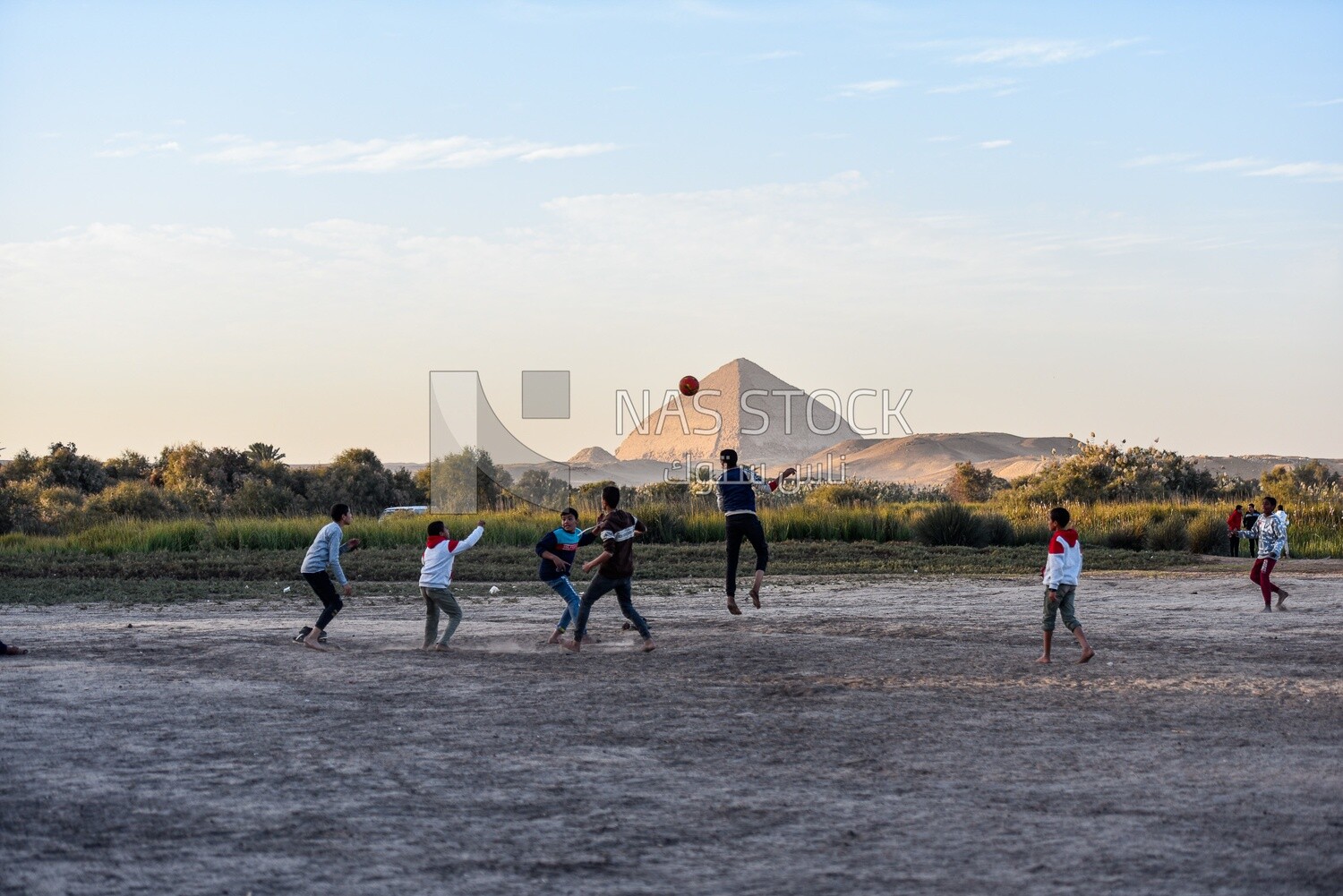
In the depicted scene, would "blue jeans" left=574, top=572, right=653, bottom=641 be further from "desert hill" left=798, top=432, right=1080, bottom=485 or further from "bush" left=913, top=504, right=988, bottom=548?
"desert hill" left=798, top=432, right=1080, bottom=485

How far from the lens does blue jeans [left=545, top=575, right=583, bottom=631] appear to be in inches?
595

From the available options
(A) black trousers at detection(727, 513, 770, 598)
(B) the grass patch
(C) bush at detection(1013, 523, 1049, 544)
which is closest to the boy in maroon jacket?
(A) black trousers at detection(727, 513, 770, 598)

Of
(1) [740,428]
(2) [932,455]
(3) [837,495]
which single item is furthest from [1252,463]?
(3) [837,495]

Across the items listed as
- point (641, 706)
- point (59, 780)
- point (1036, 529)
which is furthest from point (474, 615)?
point (1036, 529)

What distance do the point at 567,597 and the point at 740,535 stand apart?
241 centimetres

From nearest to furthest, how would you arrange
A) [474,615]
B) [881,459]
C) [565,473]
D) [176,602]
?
[474,615] → [176,602] → [565,473] → [881,459]

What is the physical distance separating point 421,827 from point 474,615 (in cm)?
1189

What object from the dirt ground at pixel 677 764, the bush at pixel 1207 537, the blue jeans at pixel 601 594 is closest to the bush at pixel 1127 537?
the bush at pixel 1207 537

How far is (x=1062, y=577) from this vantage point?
44.2ft

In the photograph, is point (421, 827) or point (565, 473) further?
point (565, 473)

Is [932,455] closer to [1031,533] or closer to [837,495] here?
[837,495]

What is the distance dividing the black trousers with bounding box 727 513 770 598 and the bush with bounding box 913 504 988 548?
18558 mm

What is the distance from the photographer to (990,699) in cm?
1164

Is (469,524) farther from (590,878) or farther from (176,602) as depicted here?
(590,878)
